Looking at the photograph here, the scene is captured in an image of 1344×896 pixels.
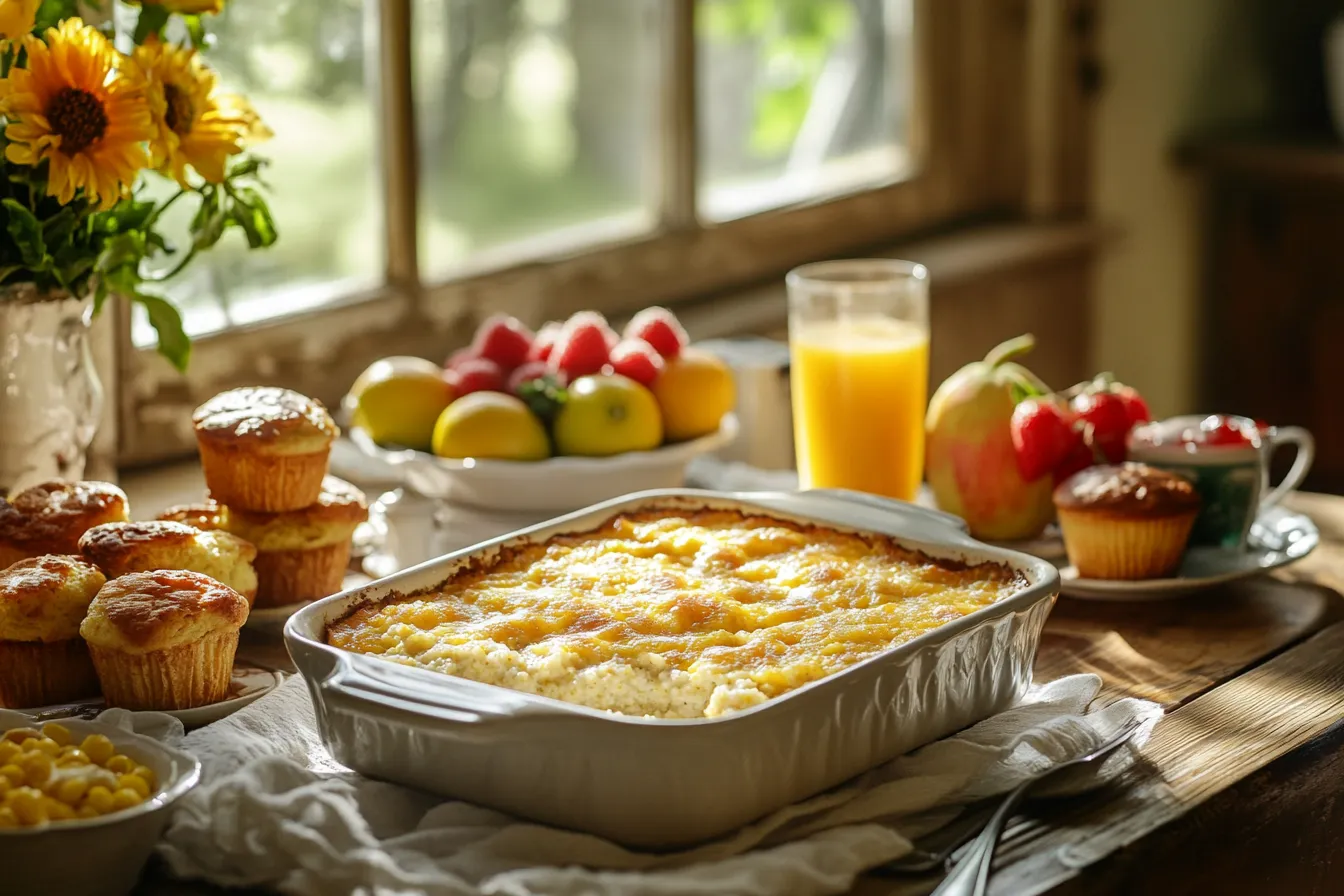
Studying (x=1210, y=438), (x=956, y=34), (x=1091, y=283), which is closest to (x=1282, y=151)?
(x=1091, y=283)

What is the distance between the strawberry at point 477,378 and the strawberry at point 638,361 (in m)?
0.11

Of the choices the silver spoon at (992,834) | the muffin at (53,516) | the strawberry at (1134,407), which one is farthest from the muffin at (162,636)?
the strawberry at (1134,407)

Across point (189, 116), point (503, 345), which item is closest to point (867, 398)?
point (503, 345)

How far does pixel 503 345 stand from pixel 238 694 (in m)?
0.57

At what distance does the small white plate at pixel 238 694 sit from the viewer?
102 centimetres

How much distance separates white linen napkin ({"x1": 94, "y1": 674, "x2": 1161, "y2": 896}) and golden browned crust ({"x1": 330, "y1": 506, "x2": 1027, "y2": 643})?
0.09 meters

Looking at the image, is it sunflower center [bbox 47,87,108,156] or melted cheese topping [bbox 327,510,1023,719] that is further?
sunflower center [bbox 47,87,108,156]

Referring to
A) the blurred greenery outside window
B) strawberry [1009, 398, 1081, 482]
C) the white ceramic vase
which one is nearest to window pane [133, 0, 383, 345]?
the blurred greenery outside window

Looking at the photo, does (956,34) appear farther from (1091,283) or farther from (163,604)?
(163,604)

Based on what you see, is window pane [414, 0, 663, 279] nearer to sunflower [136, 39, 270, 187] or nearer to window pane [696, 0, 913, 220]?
window pane [696, 0, 913, 220]

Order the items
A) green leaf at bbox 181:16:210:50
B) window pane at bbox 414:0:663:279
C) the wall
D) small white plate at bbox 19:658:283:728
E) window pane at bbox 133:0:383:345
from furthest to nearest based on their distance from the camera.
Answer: the wall → window pane at bbox 414:0:663:279 → window pane at bbox 133:0:383:345 → green leaf at bbox 181:16:210:50 → small white plate at bbox 19:658:283:728

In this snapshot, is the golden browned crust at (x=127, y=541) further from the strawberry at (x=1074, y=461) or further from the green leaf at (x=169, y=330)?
the strawberry at (x=1074, y=461)

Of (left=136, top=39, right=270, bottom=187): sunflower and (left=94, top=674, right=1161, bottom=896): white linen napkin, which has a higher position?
(left=136, top=39, right=270, bottom=187): sunflower

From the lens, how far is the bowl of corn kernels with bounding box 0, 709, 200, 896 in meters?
0.80
